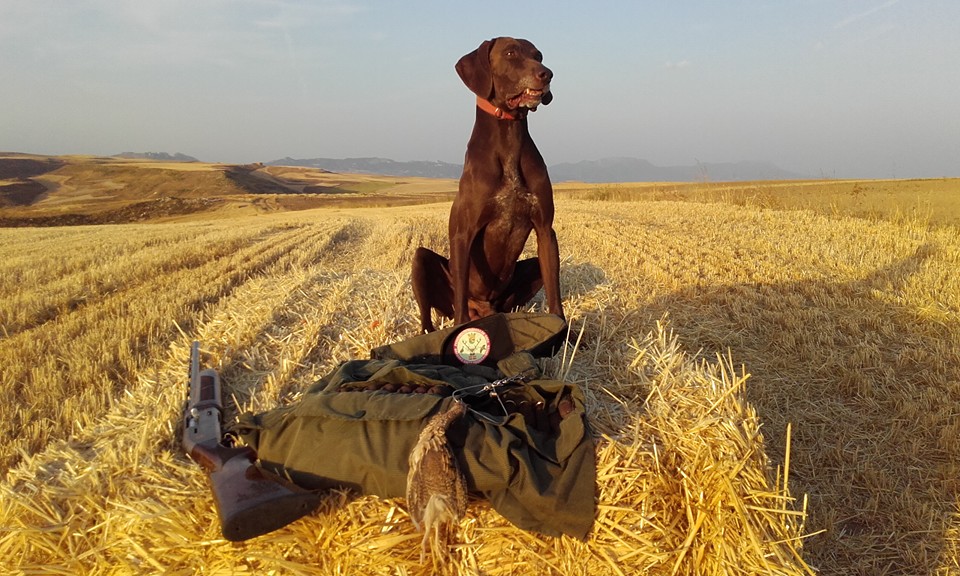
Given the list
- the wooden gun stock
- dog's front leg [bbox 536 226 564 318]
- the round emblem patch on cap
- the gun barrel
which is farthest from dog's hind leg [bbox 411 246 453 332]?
the wooden gun stock

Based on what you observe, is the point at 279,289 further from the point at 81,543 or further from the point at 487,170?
the point at 81,543

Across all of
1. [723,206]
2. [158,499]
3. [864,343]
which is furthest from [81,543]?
[723,206]

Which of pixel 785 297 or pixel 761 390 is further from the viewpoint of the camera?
pixel 785 297

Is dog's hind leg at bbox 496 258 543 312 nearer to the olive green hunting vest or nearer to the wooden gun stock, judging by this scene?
the olive green hunting vest

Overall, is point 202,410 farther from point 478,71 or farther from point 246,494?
point 478,71

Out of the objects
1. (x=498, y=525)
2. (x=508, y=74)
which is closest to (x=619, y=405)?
(x=498, y=525)

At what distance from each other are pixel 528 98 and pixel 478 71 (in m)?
0.36

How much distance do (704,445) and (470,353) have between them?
1184 mm

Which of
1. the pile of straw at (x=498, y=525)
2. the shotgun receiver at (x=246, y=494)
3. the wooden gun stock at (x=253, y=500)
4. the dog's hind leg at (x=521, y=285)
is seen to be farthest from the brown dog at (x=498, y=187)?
the wooden gun stock at (x=253, y=500)

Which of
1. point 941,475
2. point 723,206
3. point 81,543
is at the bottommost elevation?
point 941,475

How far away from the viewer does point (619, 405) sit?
2273 millimetres

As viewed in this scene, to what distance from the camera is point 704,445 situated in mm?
1849

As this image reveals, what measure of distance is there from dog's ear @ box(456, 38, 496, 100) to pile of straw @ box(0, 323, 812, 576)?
1.97 m

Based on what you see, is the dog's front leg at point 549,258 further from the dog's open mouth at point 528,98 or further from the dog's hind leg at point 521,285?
the dog's open mouth at point 528,98
